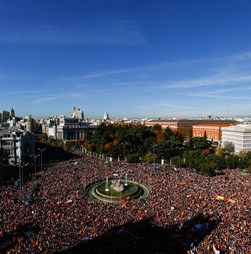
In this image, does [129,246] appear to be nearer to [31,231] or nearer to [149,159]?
[31,231]

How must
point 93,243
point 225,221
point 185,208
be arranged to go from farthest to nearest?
point 185,208 → point 225,221 → point 93,243

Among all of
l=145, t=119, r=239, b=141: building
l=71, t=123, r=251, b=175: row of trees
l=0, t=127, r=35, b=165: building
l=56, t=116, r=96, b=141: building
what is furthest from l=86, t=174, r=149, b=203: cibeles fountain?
l=56, t=116, r=96, b=141: building

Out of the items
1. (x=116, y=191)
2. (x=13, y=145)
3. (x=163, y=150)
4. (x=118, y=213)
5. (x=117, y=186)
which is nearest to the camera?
(x=118, y=213)

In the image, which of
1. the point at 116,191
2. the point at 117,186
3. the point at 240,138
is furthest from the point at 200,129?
the point at 116,191

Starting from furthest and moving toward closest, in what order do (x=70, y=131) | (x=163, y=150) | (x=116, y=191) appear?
(x=70, y=131) < (x=163, y=150) < (x=116, y=191)

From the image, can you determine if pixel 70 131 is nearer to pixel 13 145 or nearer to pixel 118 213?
pixel 13 145

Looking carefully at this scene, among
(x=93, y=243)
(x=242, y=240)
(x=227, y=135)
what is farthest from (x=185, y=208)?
(x=227, y=135)

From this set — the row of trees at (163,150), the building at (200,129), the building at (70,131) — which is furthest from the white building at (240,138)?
the building at (70,131)
